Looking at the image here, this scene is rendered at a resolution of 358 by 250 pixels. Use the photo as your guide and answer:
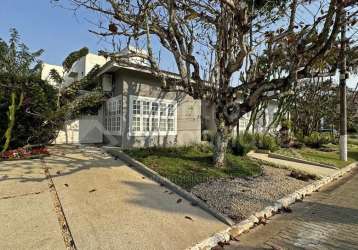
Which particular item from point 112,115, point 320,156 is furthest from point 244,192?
point 320,156

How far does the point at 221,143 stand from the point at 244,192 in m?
2.47

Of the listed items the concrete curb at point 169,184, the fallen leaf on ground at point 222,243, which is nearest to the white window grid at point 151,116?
the concrete curb at point 169,184

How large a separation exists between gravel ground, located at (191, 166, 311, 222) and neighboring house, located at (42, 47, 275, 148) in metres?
4.49

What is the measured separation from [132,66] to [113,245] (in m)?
8.31

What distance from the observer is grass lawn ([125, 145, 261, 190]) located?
7.23m

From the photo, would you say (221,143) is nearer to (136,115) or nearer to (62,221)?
(136,115)

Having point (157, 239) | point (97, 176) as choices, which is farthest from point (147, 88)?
point (157, 239)

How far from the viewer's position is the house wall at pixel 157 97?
11.0m

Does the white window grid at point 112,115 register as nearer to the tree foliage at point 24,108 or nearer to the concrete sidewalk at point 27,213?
the tree foliage at point 24,108

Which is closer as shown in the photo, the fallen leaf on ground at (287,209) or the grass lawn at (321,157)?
the fallen leaf on ground at (287,209)

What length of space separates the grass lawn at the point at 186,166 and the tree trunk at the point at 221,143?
10.1 inches

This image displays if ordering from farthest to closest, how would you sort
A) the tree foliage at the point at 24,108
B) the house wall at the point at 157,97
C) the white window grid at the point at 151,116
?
the white window grid at the point at 151,116 < the house wall at the point at 157,97 < the tree foliage at the point at 24,108

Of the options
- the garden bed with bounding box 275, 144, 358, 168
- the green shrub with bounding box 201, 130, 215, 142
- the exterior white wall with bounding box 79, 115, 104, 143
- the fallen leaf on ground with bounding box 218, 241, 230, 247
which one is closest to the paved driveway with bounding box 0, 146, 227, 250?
the fallen leaf on ground with bounding box 218, 241, 230, 247

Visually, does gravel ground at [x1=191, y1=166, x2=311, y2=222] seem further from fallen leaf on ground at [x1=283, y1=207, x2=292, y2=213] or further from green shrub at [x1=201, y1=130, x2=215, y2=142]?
green shrub at [x1=201, y1=130, x2=215, y2=142]
